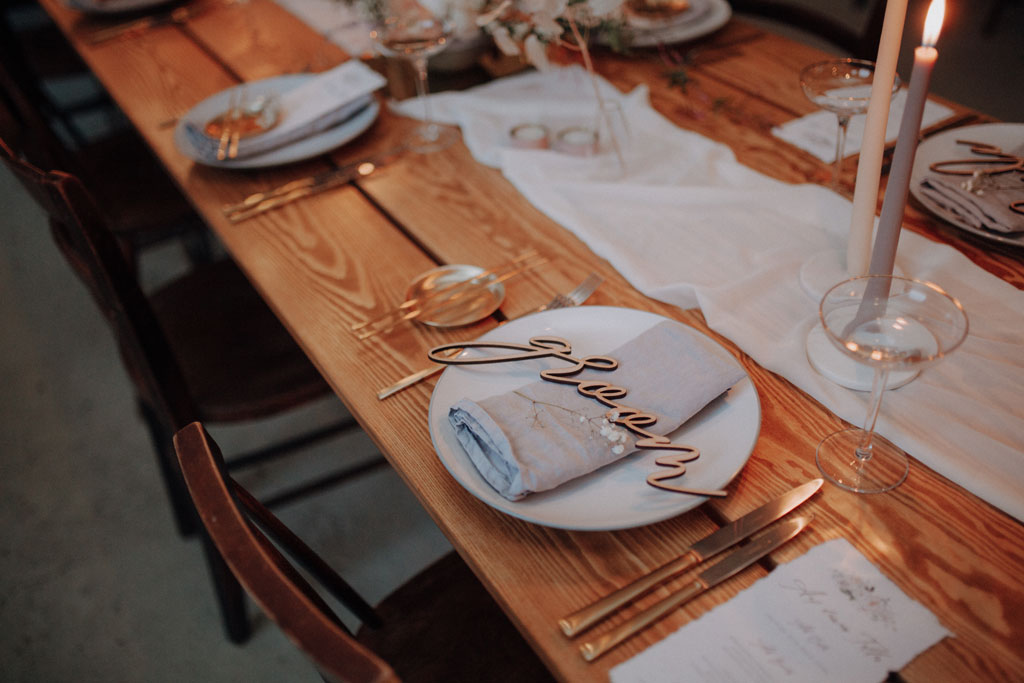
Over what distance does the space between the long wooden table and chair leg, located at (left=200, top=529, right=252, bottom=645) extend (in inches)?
25.4

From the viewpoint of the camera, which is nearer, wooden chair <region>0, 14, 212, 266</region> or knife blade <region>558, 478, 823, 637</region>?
knife blade <region>558, 478, 823, 637</region>

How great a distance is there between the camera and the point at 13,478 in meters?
1.91

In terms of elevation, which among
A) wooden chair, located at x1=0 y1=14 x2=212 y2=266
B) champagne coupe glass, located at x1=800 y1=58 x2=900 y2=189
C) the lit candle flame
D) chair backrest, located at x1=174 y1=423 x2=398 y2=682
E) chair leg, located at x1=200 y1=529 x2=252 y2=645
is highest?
the lit candle flame

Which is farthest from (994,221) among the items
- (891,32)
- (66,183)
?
(66,183)

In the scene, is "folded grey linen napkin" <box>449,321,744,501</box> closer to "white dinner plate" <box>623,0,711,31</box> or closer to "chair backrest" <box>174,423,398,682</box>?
"chair backrest" <box>174,423,398,682</box>

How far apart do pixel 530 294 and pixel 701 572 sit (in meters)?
0.46

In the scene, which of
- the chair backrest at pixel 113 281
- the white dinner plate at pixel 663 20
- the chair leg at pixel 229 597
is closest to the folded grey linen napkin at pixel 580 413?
the chair backrest at pixel 113 281

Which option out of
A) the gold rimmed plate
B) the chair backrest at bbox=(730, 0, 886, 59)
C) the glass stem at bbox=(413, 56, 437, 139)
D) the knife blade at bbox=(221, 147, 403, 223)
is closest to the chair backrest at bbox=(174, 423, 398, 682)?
the gold rimmed plate

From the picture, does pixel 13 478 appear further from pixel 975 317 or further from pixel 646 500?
pixel 975 317

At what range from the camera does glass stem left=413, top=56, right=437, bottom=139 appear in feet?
4.35

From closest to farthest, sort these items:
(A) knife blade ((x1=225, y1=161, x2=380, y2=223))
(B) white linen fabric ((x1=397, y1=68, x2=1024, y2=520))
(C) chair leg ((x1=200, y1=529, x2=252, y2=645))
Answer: (B) white linen fabric ((x1=397, y1=68, x2=1024, y2=520)), (A) knife blade ((x1=225, y1=161, x2=380, y2=223)), (C) chair leg ((x1=200, y1=529, x2=252, y2=645))

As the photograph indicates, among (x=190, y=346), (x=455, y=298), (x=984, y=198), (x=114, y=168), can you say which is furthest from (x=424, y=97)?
(x=114, y=168)

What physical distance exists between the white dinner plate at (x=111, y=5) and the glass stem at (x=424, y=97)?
3.09 feet

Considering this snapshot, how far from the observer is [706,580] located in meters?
0.67
